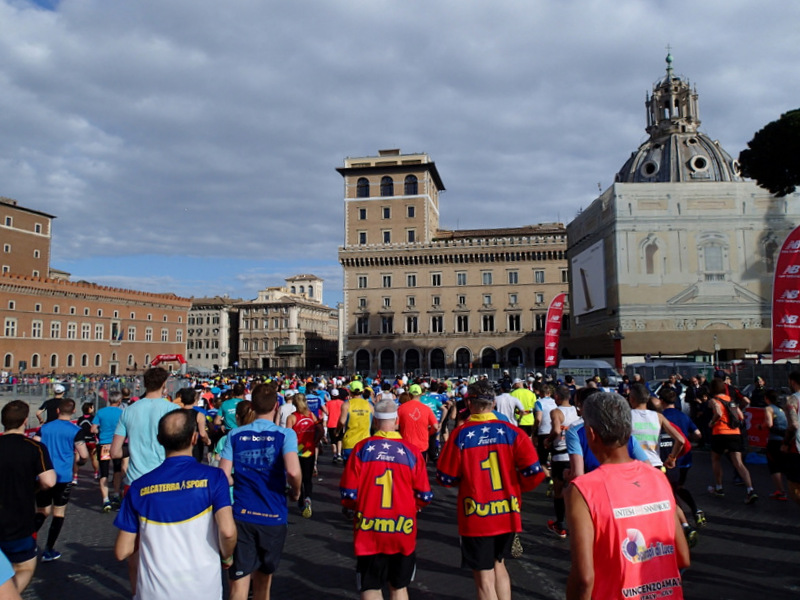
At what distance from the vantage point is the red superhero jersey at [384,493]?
4031 mm

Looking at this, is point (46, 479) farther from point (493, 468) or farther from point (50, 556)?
point (493, 468)

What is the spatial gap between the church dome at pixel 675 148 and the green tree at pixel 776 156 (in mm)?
17201

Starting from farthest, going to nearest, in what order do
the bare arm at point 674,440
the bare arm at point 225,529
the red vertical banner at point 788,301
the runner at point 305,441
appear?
the red vertical banner at point 788,301
the runner at point 305,441
the bare arm at point 674,440
the bare arm at point 225,529

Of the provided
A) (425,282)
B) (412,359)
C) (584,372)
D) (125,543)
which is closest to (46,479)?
(125,543)

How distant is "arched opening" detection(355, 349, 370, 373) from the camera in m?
67.2

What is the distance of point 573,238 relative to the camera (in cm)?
4909

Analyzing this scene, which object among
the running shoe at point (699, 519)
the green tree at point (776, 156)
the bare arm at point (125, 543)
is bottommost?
the running shoe at point (699, 519)

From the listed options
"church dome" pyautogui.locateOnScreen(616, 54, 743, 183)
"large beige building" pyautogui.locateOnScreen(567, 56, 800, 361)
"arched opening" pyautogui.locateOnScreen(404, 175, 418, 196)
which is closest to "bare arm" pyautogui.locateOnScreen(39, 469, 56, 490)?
"large beige building" pyautogui.locateOnScreen(567, 56, 800, 361)

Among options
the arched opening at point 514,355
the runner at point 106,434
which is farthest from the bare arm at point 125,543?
the arched opening at point 514,355

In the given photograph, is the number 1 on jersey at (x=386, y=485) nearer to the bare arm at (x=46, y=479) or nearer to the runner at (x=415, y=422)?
the bare arm at (x=46, y=479)

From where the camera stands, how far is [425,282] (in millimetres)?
68125

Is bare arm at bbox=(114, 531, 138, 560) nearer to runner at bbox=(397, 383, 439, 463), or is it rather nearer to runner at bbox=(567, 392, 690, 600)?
runner at bbox=(567, 392, 690, 600)

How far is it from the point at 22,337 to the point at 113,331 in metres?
10.6

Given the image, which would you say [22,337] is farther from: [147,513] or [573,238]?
[147,513]
